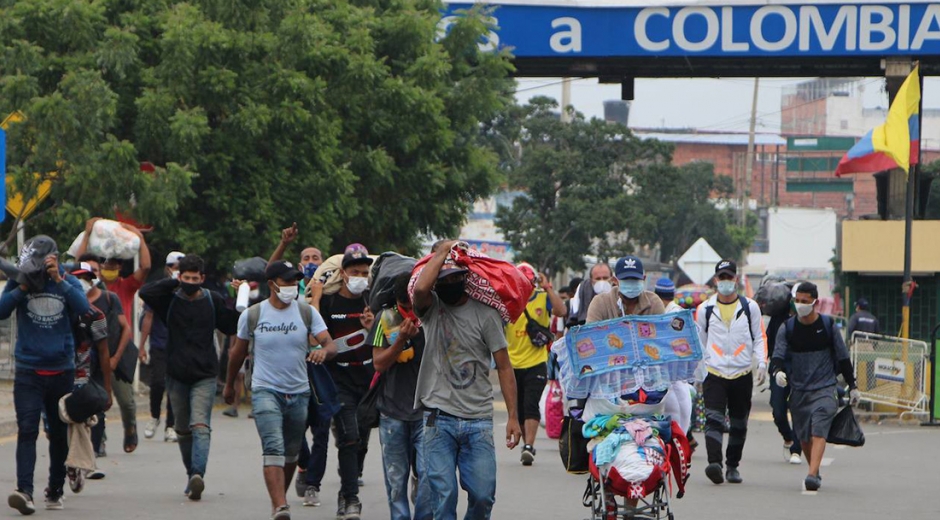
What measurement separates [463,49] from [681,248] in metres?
51.1

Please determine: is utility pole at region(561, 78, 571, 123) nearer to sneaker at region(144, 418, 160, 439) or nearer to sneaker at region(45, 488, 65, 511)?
sneaker at region(144, 418, 160, 439)

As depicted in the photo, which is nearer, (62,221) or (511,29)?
A: (62,221)

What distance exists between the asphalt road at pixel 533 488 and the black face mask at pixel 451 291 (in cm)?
329

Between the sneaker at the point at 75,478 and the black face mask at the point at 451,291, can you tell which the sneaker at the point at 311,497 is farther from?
the black face mask at the point at 451,291

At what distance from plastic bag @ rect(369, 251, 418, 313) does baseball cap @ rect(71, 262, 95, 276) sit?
4472mm

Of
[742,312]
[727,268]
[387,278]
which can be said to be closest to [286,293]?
[387,278]

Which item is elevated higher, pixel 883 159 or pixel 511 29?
pixel 511 29

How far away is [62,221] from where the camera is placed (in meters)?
19.5

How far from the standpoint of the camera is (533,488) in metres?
12.6

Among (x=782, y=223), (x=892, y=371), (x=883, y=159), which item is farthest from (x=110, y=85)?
(x=782, y=223)

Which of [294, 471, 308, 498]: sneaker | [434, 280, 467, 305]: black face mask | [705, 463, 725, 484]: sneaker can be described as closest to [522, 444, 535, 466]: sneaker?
[705, 463, 725, 484]: sneaker

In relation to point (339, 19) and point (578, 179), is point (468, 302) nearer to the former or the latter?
point (339, 19)

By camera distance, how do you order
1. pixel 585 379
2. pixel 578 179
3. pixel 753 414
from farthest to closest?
pixel 578 179 < pixel 753 414 < pixel 585 379

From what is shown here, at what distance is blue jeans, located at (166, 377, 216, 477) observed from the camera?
11.3 m
